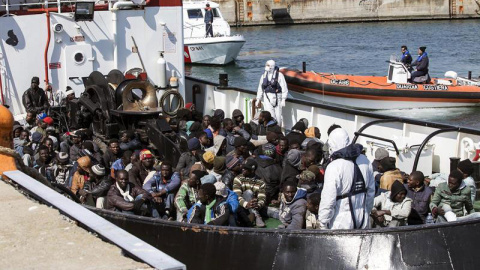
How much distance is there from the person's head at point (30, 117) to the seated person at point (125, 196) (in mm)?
4524

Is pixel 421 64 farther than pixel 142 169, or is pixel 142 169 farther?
pixel 421 64

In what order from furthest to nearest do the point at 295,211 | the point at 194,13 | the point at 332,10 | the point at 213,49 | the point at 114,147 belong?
the point at 332,10 → the point at 213,49 → the point at 194,13 → the point at 114,147 → the point at 295,211

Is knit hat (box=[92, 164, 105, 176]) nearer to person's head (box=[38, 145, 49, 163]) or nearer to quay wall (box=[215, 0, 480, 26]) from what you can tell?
person's head (box=[38, 145, 49, 163])

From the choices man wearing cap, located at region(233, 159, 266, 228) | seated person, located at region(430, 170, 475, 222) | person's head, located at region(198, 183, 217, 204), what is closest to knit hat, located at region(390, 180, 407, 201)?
seated person, located at region(430, 170, 475, 222)

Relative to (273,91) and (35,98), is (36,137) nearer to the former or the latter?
(35,98)

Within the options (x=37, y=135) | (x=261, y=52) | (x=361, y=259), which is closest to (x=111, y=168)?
(x=37, y=135)

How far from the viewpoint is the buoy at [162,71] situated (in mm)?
13961

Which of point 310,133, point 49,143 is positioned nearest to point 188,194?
point 49,143

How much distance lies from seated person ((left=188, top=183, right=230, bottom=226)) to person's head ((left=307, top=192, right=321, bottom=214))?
88cm

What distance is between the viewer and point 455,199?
320 inches

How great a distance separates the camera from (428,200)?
8227 mm

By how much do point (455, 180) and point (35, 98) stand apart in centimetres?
752

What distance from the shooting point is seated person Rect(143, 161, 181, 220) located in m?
8.77

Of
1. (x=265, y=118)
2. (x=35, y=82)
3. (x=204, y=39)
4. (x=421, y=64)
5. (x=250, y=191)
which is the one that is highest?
(x=35, y=82)
